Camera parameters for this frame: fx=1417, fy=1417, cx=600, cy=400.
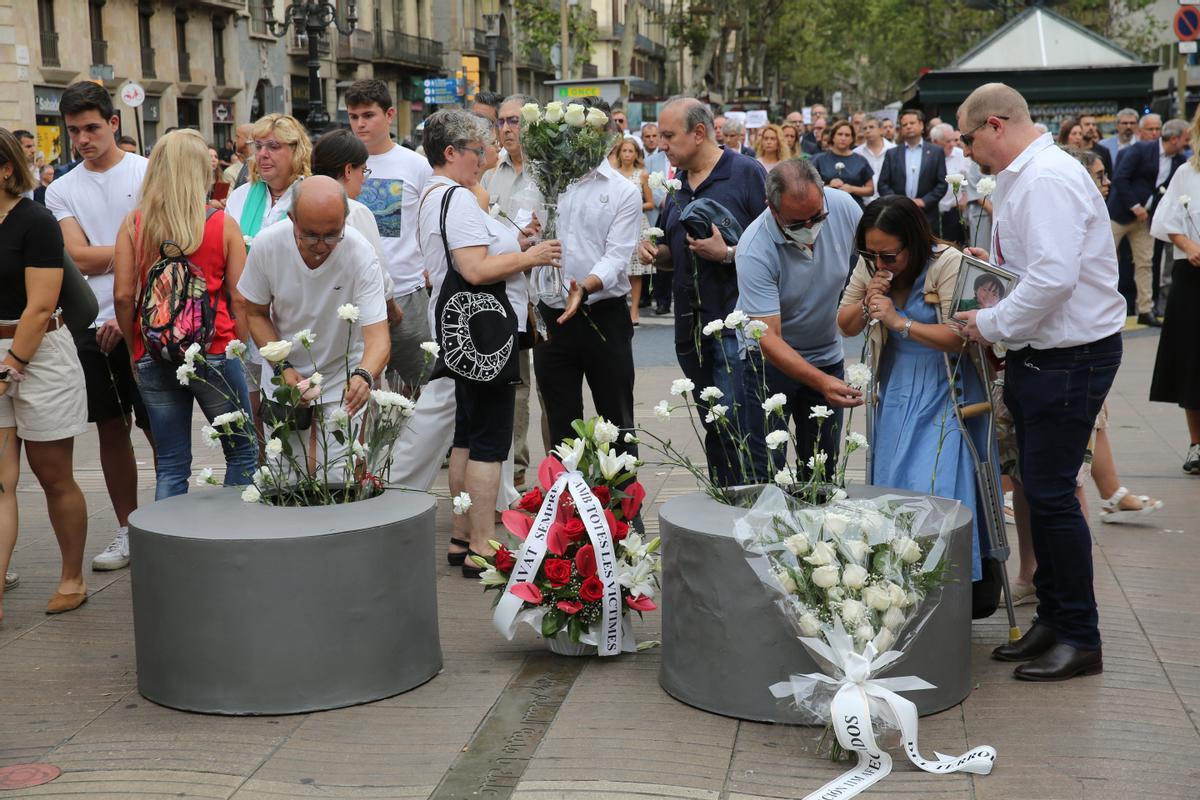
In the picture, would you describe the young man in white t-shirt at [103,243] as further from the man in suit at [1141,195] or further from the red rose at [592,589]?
the man in suit at [1141,195]

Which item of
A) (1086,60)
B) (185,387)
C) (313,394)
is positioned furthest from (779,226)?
(1086,60)

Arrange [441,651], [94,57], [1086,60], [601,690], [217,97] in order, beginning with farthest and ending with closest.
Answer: [217,97], [94,57], [1086,60], [441,651], [601,690]

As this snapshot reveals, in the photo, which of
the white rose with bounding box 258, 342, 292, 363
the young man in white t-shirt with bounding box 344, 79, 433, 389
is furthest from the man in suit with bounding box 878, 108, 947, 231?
the white rose with bounding box 258, 342, 292, 363

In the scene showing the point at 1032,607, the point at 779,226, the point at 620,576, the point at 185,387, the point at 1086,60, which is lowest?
the point at 1032,607

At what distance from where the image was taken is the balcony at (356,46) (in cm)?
A: 5072

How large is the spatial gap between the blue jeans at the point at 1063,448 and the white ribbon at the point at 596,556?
4.74 feet

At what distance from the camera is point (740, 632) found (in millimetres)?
4340

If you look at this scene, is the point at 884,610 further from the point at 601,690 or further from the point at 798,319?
the point at 798,319

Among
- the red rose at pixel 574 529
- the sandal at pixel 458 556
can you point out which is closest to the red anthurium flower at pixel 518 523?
the red rose at pixel 574 529

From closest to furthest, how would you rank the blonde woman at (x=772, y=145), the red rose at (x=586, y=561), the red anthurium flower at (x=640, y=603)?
the red rose at (x=586, y=561), the red anthurium flower at (x=640, y=603), the blonde woman at (x=772, y=145)

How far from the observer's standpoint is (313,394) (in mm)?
4875

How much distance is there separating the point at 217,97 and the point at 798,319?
137 ft

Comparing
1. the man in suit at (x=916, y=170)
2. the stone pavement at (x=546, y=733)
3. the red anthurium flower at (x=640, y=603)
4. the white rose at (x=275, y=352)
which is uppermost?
the man in suit at (x=916, y=170)

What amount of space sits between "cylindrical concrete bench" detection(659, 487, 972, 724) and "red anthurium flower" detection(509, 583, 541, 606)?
528mm
